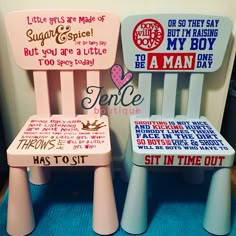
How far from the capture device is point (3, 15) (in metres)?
0.83

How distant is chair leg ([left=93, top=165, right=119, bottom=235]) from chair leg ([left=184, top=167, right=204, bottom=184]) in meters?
0.36

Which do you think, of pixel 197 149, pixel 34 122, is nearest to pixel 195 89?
pixel 197 149

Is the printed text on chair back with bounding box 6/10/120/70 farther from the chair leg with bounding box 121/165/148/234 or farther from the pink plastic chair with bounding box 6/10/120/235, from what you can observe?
the chair leg with bounding box 121/165/148/234

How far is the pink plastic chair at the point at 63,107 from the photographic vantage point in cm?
71

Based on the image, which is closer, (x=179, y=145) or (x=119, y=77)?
(x=179, y=145)

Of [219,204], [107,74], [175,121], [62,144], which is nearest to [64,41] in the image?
[107,74]

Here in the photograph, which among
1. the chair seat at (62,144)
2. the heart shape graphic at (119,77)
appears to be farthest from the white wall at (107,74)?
the chair seat at (62,144)

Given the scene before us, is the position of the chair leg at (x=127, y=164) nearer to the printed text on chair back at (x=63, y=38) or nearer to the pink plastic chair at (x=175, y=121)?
the pink plastic chair at (x=175, y=121)

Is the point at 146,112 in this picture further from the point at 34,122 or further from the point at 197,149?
the point at 34,122

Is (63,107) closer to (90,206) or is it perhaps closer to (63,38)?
(63,38)

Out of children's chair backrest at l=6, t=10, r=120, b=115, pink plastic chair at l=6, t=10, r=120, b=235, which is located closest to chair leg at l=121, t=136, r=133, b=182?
pink plastic chair at l=6, t=10, r=120, b=235

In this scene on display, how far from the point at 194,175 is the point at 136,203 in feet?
1.09

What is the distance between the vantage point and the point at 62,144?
2.43 ft

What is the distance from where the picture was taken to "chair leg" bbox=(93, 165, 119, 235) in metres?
0.74
